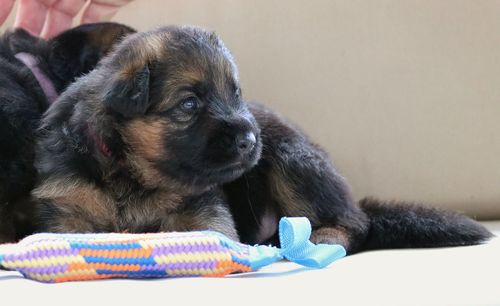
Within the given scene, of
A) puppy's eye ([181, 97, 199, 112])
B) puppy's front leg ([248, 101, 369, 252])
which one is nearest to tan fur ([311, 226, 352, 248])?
puppy's front leg ([248, 101, 369, 252])

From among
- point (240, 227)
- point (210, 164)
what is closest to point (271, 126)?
point (240, 227)

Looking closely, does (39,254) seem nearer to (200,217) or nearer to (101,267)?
(101,267)

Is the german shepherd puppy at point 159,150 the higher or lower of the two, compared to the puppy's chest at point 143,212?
higher

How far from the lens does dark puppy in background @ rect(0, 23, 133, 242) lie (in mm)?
2225

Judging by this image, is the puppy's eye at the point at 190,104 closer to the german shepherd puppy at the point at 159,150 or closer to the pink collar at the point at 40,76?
the german shepherd puppy at the point at 159,150

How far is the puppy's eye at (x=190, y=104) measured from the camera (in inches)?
80.4

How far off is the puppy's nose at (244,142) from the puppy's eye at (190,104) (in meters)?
0.15

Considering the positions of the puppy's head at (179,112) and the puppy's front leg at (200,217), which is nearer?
the puppy's head at (179,112)

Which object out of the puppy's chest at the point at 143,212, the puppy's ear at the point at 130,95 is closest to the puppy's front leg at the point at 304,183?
the puppy's chest at the point at 143,212

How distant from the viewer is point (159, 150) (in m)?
2.07

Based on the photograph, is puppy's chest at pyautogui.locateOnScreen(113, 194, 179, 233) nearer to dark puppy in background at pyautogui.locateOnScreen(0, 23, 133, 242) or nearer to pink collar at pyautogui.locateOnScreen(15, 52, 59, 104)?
dark puppy in background at pyautogui.locateOnScreen(0, 23, 133, 242)

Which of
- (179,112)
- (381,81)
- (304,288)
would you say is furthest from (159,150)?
(381,81)

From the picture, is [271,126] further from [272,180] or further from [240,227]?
[240,227]

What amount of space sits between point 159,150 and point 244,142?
0.25m
